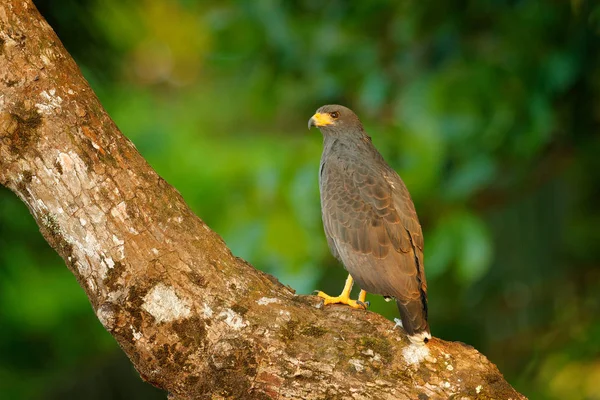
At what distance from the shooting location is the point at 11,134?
8.50 feet

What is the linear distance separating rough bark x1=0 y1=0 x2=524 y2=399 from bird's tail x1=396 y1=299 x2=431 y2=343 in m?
0.04

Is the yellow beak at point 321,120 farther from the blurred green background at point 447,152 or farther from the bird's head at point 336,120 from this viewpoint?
the blurred green background at point 447,152

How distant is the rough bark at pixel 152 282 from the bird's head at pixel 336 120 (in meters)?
1.32

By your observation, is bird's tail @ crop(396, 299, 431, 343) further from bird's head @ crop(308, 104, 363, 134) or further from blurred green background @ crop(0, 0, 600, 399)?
blurred green background @ crop(0, 0, 600, 399)

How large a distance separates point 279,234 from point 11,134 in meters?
2.09

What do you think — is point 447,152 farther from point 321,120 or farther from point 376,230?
point 376,230

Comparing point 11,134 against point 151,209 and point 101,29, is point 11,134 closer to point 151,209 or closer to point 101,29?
point 151,209

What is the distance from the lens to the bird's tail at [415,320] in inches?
108

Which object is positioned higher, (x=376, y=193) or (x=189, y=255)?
(x=376, y=193)

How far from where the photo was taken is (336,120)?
3877mm

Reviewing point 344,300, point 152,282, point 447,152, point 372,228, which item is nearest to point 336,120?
point 372,228

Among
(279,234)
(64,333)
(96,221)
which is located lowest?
(96,221)

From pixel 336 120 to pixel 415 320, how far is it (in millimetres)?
1360

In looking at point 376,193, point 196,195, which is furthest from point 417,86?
point 196,195
